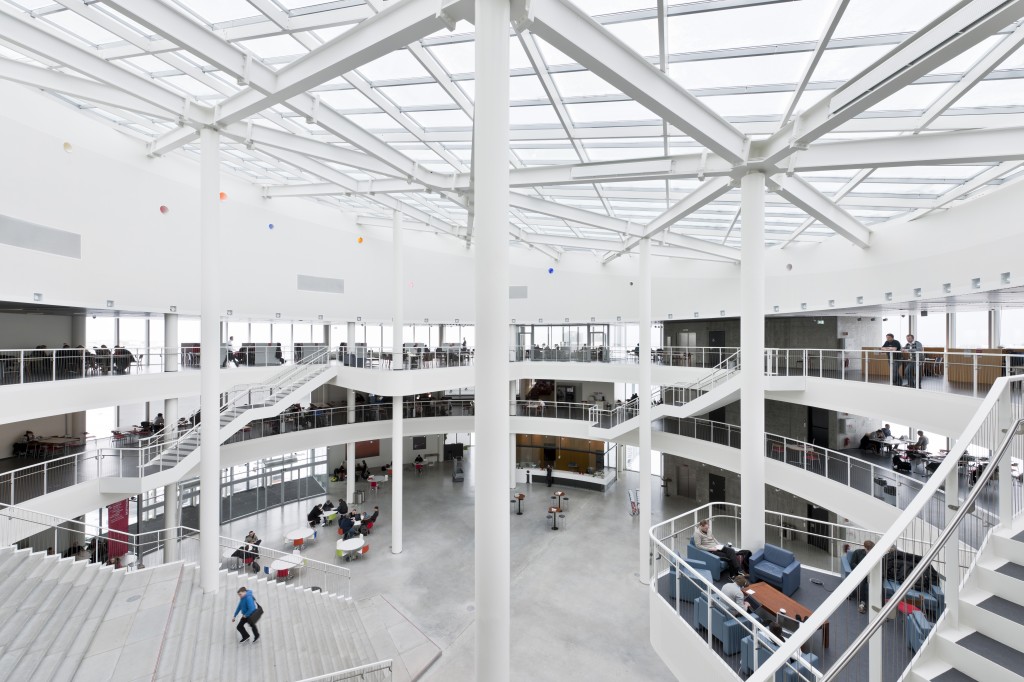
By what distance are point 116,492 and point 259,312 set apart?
7.71m

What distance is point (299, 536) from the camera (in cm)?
1644

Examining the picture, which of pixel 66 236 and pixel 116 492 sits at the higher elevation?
pixel 66 236

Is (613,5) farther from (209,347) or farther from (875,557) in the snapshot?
(209,347)

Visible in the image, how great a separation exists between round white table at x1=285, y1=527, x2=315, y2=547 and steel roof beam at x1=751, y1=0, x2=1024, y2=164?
60.1ft

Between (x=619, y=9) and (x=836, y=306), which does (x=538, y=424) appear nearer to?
(x=836, y=306)

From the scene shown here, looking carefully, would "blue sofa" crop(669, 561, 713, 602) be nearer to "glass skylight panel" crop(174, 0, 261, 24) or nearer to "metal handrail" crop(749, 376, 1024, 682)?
"metal handrail" crop(749, 376, 1024, 682)

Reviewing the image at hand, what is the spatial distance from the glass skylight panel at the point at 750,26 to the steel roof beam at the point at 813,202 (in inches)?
123

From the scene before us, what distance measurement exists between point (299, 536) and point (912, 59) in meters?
19.5

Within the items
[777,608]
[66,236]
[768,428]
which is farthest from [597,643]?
[66,236]

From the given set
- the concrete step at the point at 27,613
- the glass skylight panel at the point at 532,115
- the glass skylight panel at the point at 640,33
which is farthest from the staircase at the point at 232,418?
the glass skylight panel at the point at 640,33

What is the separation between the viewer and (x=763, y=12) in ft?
19.4

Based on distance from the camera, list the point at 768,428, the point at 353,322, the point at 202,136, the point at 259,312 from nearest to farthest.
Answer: the point at 202,136
the point at 259,312
the point at 768,428
the point at 353,322

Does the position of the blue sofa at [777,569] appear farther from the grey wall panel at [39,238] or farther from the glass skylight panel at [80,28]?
the grey wall panel at [39,238]

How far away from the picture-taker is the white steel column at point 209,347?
995 centimetres
